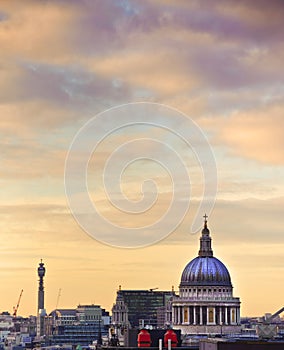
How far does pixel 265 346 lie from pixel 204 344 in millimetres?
12279

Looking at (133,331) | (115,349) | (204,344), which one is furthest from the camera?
(133,331)

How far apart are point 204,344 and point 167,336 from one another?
2361 cm

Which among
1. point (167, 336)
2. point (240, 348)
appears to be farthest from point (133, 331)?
point (240, 348)

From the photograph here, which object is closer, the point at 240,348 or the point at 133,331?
the point at 240,348

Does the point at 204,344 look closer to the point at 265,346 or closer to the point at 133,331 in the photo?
the point at 265,346

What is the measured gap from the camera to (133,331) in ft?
561

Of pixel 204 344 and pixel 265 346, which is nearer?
pixel 265 346

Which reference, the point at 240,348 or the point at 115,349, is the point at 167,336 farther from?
the point at 240,348

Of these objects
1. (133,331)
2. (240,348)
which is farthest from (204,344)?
(133,331)

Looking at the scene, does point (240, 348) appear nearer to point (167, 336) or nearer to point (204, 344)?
point (204, 344)

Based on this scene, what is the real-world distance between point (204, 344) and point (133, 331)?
44996 millimetres

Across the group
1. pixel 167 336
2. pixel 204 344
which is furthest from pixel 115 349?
pixel 204 344

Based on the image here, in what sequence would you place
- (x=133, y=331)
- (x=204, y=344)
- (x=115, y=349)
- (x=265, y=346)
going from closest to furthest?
(x=265, y=346)
(x=204, y=344)
(x=115, y=349)
(x=133, y=331)

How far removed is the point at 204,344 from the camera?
126 m
